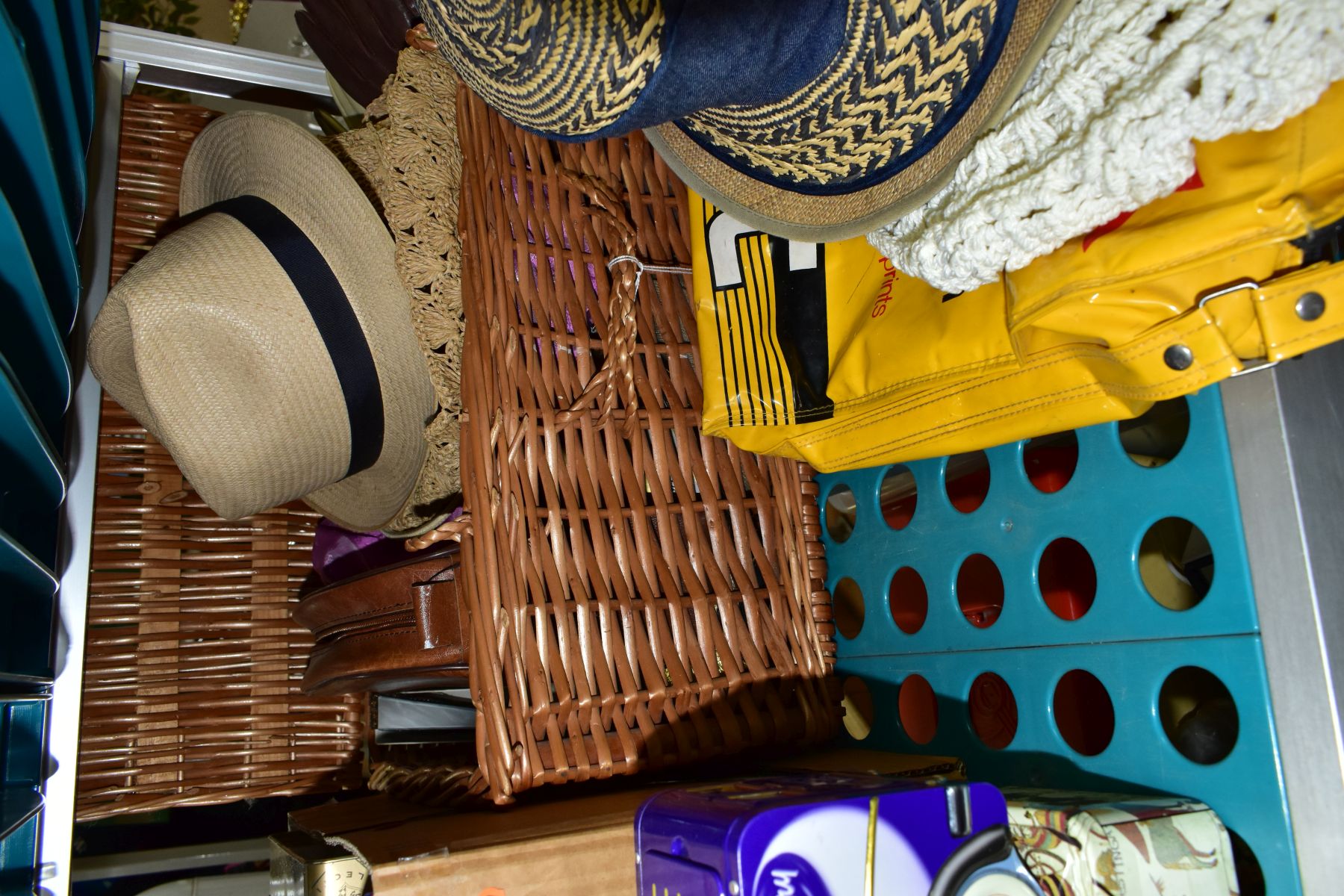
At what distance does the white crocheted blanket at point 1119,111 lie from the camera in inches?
17.5

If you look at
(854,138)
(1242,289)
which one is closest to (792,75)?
(854,138)

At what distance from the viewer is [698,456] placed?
0.94 metres

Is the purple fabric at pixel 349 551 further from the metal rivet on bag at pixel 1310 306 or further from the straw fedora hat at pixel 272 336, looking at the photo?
the metal rivet on bag at pixel 1310 306

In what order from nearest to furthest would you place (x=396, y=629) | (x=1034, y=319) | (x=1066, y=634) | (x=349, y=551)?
(x=1034, y=319) → (x=1066, y=634) → (x=396, y=629) → (x=349, y=551)

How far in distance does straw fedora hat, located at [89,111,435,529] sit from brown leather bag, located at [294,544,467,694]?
16 centimetres

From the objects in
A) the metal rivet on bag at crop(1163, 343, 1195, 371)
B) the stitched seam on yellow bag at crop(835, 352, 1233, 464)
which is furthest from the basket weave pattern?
the metal rivet on bag at crop(1163, 343, 1195, 371)

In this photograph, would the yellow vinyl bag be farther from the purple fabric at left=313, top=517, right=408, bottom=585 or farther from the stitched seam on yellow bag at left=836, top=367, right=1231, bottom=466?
the purple fabric at left=313, top=517, right=408, bottom=585

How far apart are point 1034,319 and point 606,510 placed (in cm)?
45

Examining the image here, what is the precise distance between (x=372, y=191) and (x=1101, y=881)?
925 millimetres

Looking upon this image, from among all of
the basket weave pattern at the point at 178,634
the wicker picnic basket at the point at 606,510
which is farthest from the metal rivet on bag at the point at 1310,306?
the basket weave pattern at the point at 178,634

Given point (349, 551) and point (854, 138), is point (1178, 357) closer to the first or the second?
point (854, 138)

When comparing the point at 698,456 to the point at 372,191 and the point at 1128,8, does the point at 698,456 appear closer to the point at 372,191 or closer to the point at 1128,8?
the point at 372,191

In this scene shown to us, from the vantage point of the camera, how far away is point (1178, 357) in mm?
559

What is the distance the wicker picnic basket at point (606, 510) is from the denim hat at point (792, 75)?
12.7 inches
